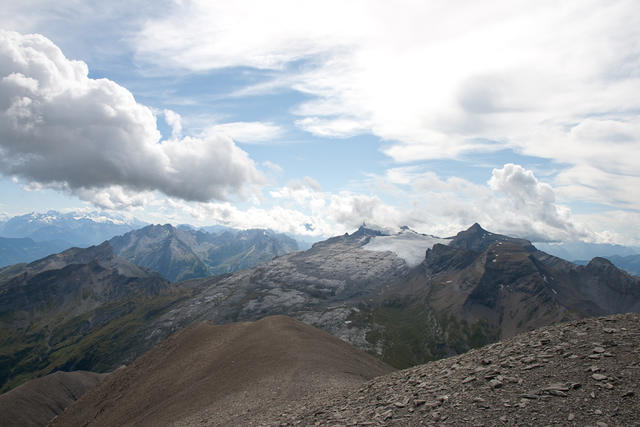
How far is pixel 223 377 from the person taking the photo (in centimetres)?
5284

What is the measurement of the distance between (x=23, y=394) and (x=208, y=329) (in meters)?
129

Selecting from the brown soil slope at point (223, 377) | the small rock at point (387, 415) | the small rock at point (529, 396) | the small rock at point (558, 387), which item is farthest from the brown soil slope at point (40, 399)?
the small rock at point (558, 387)

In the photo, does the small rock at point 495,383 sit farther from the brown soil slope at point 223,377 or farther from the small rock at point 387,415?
the brown soil slope at point 223,377

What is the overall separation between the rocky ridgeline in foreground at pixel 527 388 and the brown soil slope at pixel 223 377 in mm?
12085

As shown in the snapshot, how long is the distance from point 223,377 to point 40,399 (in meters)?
156

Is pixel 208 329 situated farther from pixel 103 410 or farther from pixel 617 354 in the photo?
pixel 617 354

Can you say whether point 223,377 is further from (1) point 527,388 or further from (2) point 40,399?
(2) point 40,399

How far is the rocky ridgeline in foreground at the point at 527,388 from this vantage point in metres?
18.0

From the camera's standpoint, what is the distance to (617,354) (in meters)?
21.5

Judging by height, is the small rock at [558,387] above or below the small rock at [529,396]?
above

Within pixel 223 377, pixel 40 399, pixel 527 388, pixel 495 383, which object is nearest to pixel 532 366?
pixel 527 388

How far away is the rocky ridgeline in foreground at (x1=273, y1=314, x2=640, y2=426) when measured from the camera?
59.1 ft

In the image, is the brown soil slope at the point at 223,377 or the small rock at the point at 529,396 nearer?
the small rock at the point at 529,396

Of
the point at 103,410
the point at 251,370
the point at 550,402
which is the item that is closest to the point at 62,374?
the point at 103,410
